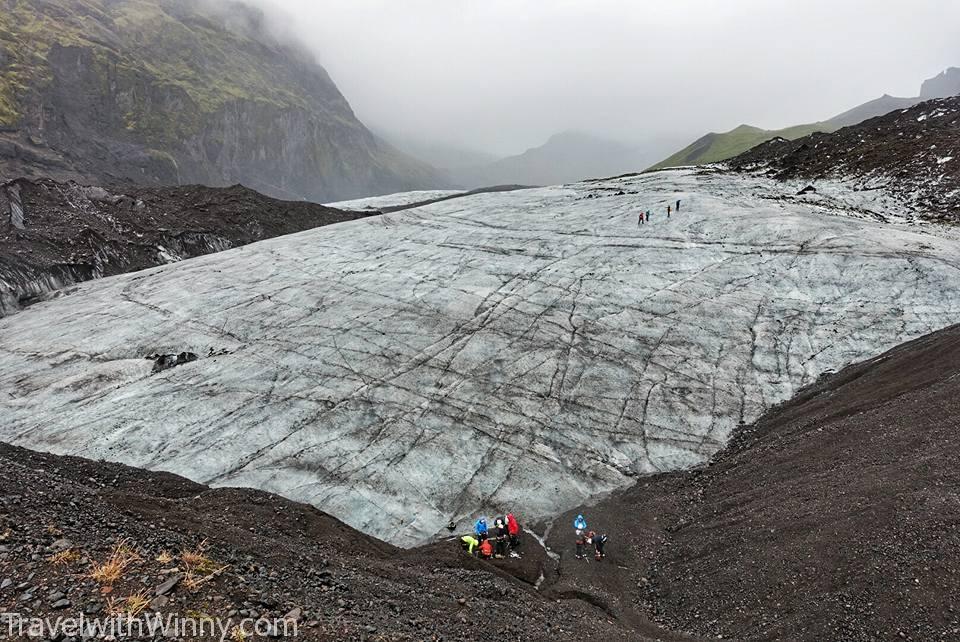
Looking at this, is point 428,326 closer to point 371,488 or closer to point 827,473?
point 371,488

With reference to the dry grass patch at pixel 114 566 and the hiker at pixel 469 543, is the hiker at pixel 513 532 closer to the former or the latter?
the hiker at pixel 469 543

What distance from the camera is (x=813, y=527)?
13.1 meters

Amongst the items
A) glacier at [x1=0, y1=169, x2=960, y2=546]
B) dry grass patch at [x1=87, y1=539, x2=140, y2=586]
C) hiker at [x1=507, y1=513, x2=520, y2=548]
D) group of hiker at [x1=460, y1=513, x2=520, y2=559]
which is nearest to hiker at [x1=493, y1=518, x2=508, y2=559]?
group of hiker at [x1=460, y1=513, x2=520, y2=559]

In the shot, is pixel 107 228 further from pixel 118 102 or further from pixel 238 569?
pixel 118 102

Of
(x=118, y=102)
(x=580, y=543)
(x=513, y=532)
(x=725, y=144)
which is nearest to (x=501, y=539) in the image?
(x=513, y=532)

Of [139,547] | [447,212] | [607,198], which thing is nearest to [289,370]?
[139,547]

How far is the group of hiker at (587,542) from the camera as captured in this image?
50.1 ft

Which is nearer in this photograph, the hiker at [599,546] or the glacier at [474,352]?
Result: the hiker at [599,546]

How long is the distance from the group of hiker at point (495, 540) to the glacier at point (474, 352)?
1.52 metres

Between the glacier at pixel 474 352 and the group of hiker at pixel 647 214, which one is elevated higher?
the group of hiker at pixel 647 214

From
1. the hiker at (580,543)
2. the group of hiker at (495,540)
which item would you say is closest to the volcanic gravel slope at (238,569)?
the group of hiker at (495,540)

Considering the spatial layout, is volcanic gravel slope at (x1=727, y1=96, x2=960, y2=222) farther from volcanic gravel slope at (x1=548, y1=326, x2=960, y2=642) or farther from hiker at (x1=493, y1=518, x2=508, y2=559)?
hiker at (x1=493, y1=518, x2=508, y2=559)

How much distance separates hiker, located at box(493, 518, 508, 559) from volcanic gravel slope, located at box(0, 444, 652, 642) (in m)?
0.53

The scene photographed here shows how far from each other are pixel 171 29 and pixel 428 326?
23396cm
